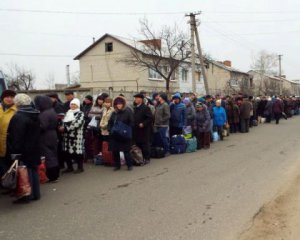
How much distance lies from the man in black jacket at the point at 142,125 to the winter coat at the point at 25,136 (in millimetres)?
3627

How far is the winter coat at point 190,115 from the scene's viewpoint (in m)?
12.8

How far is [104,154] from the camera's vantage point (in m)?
10.2

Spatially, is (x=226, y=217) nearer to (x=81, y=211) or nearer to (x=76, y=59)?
(x=81, y=211)

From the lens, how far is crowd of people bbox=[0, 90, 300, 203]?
6777mm

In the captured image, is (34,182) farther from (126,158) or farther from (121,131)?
(126,158)

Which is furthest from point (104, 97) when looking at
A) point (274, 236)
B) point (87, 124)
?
point (274, 236)

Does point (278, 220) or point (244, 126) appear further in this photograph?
point (244, 126)

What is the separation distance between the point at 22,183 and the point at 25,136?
29.4 inches

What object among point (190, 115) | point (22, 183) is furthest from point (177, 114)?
point (22, 183)

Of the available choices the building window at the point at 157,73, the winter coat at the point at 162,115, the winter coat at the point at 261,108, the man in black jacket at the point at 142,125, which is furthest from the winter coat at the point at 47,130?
the building window at the point at 157,73

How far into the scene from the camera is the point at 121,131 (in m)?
9.17

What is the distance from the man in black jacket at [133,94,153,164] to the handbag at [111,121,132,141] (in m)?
0.82

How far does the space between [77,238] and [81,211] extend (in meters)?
1.18

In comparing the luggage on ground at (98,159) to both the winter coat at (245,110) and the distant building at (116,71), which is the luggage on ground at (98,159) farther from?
the distant building at (116,71)
